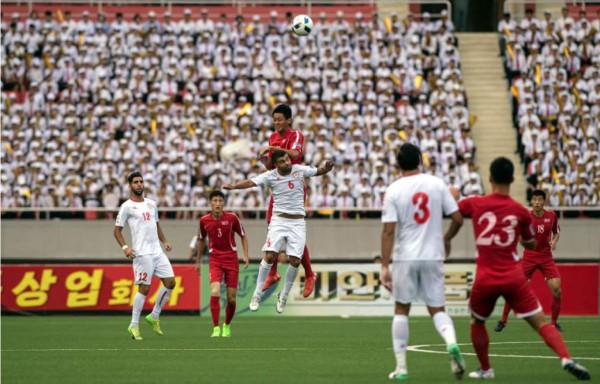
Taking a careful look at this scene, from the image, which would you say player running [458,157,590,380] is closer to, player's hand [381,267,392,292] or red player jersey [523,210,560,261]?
Result: player's hand [381,267,392,292]

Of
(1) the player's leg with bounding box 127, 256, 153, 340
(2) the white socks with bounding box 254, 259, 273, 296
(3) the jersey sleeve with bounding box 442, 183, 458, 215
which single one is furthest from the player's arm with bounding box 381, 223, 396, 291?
(1) the player's leg with bounding box 127, 256, 153, 340

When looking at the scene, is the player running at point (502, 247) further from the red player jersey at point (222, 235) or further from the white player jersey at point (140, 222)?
the red player jersey at point (222, 235)

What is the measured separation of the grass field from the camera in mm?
13500

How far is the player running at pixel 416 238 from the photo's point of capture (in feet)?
41.1

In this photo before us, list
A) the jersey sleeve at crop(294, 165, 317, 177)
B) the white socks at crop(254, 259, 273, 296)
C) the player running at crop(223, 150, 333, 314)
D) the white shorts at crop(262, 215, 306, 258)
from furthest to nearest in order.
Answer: the white socks at crop(254, 259, 273, 296) → the white shorts at crop(262, 215, 306, 258) → the player running at crop(223, 150, 333, 314) → the jersey sleeve at crop(294, 165, 317, 177)

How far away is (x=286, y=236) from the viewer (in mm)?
19031

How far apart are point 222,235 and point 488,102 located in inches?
864

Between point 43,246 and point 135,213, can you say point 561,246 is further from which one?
point 135,213

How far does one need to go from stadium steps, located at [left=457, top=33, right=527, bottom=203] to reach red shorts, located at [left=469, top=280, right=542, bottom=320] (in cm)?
2445

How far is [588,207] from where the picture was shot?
3512 centimetres

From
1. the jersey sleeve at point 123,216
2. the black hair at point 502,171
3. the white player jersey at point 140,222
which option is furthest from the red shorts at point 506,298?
the jersey sleeve at point 123,216

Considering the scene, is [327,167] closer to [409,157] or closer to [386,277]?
[409,157]

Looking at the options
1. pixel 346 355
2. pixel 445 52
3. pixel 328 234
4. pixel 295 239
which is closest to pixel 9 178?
pixel 328 234

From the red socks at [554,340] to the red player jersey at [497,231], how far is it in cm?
65
